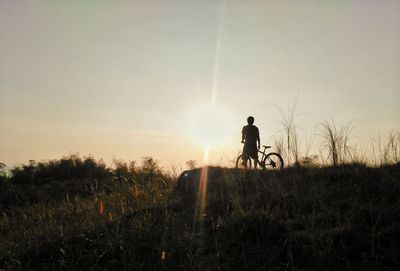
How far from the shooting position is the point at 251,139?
14594 millimetres

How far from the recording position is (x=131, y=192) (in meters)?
9.83

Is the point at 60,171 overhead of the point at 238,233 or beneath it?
overhead

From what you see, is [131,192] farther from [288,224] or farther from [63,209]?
[288,224]

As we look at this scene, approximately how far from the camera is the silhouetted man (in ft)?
47.4

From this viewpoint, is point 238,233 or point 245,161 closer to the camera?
point 238,233

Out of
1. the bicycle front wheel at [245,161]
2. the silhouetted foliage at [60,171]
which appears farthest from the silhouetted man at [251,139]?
the silhouetted foliage at [60,171]

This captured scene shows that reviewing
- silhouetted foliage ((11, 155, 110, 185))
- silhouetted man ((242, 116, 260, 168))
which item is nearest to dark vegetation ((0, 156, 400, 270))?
silhouetted man ((242, 116, 260, 168))

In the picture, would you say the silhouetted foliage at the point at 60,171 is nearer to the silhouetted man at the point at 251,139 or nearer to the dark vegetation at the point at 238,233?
the silhouetted man at the point at 251,139

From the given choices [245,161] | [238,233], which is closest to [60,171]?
[245,161]

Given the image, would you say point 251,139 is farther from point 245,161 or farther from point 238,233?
point 238,233

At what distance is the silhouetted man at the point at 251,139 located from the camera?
14.4 meters

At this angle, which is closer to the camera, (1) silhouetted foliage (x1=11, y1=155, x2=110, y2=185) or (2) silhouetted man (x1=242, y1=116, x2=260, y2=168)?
(2) silhouetted man (x1=242, y1=116, x2=260, y2=168)

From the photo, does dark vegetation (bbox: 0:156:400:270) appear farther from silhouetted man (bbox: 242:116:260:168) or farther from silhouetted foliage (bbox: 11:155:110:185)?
silhouetted foliage (bbox: 11:155:110:185)

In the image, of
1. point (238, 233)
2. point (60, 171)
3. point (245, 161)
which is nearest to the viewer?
point (238, 233)
